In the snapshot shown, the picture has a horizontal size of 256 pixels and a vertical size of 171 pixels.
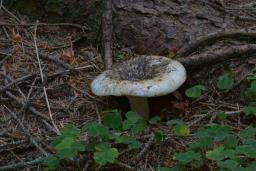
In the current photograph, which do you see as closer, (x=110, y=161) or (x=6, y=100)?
(x=110, y=161)

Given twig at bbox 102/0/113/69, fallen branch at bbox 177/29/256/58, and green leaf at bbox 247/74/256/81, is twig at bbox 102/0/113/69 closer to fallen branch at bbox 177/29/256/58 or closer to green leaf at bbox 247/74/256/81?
fallen branch at bbox 177/29/256/58

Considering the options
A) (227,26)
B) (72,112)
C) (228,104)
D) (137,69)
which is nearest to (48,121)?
(72,112)

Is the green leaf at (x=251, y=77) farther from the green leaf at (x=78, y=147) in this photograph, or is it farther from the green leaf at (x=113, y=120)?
the green leaf at (x=78, y=147)

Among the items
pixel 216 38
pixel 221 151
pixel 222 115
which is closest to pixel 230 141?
pixel 221 151

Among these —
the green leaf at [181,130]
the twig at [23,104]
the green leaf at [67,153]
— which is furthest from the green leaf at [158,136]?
the twig at [23,104]

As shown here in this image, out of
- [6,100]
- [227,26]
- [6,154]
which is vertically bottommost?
[6,154]

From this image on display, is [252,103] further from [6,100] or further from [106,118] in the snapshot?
[6,100]

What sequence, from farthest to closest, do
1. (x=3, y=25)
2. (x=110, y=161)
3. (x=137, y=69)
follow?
(x=3, y=25), (x=137, y=69), (x=110, y=161)

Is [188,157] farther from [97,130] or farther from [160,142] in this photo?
[97,130]
